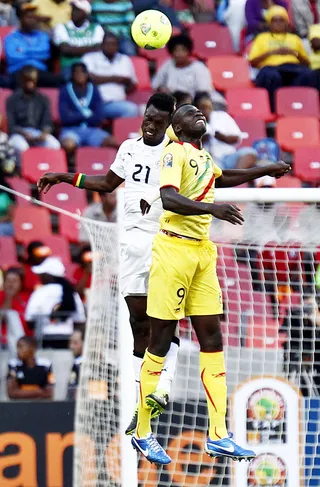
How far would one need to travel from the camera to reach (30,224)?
13.3 m

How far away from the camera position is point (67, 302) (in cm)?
1219

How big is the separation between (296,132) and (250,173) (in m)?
7.34

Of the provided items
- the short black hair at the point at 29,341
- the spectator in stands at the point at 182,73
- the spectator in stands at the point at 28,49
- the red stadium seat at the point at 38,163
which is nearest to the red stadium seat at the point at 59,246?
the red stadium seat at the point at 38,163

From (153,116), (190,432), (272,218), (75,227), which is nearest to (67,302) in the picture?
(75,227)

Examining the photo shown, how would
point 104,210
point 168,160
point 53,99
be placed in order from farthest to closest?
1. point 53,99
2. point 104,210
3. point 168,160

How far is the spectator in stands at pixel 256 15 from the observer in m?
15.9

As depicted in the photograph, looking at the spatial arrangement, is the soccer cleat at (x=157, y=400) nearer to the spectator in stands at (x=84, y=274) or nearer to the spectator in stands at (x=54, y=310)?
the spectator in stands at (x=54, y=310)

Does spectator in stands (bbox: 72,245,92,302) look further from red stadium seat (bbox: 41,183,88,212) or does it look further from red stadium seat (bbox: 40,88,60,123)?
red stadium seat (bbox: 40,88,60,123)

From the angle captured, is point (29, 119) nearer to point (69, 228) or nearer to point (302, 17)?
point (69, 228)

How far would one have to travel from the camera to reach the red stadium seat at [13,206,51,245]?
43.2ft

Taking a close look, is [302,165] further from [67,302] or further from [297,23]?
[67,302]

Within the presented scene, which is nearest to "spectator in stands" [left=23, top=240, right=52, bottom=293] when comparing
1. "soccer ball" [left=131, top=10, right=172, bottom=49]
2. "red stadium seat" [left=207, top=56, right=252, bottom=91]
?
"red stadium seat" [left=207, top=56, right=252, bottom=91]

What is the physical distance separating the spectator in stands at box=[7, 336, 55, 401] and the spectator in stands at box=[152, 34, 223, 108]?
4500 mm

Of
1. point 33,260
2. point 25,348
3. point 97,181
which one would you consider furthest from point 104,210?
point 97,181
